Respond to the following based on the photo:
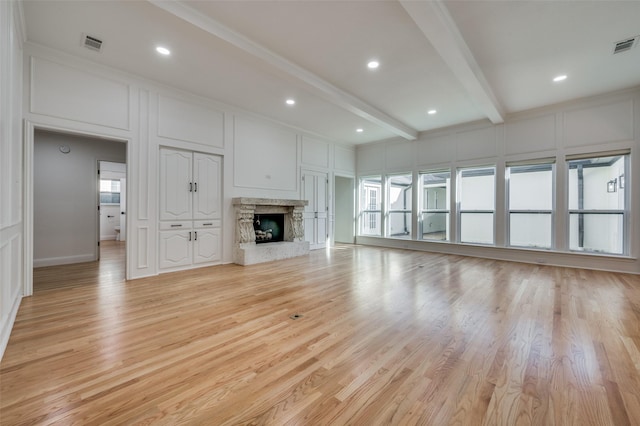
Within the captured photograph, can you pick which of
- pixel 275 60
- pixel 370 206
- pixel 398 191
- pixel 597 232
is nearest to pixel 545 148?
pixel 597 232

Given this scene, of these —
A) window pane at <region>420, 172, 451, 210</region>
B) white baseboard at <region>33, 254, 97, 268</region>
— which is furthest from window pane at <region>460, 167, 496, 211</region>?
white baseboard at <region>33, 254, 97, 268</region>

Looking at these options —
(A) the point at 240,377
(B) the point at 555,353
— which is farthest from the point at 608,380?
(A) the point at 240,377

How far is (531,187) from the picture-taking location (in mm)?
5777

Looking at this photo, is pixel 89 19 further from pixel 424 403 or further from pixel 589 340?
pixel 589 340

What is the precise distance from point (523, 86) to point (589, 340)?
4.18 m

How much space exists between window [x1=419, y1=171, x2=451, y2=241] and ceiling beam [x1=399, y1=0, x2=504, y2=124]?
9.00 feet

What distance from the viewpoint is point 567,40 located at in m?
3.31

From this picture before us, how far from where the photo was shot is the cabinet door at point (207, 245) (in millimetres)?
5012

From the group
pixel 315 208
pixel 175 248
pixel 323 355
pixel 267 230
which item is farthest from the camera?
pixel 315 208

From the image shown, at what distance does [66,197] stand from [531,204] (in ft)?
31.2

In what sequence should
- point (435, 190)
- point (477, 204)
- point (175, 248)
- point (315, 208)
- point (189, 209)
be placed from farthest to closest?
point (315, 208) → point (435, 190) → point (477, 204) → point (189, 209) → point (175, 248)

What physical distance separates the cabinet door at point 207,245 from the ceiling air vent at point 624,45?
662 cm

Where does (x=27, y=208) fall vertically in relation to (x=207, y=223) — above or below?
above

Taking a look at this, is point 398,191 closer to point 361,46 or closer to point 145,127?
point 361,46
